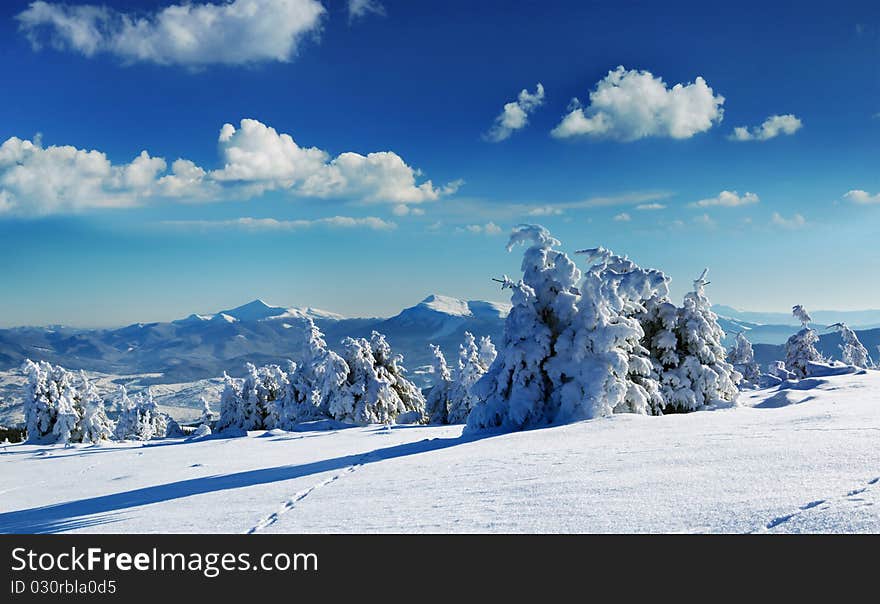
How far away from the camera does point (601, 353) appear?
719 inches

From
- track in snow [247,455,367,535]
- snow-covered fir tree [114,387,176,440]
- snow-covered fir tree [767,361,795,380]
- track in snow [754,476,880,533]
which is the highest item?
track in snow [754,476,880,533]

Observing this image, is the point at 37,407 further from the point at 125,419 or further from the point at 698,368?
the point at 698,368

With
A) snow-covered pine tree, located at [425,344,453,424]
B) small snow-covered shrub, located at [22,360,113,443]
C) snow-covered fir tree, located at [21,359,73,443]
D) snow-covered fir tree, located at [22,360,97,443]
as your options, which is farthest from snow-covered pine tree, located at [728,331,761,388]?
snow-covered fir tree, located at [21,359,73,443]

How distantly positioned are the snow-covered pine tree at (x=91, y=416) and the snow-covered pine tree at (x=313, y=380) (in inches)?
620

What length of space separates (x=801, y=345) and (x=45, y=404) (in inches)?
2597

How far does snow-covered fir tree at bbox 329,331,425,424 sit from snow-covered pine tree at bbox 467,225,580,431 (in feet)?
77.8

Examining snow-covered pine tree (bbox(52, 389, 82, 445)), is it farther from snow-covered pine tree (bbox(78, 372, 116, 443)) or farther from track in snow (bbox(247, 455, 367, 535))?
track in snow (bbox(247, 455, 367, 535))

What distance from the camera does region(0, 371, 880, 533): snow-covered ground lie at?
5602mm

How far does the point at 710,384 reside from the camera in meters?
23.2

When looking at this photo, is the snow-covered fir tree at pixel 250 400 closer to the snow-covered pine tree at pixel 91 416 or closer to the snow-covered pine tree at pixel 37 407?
the snow-covered pine tree at pixel 91 416

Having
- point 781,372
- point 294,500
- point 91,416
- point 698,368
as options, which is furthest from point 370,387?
point 294,500
